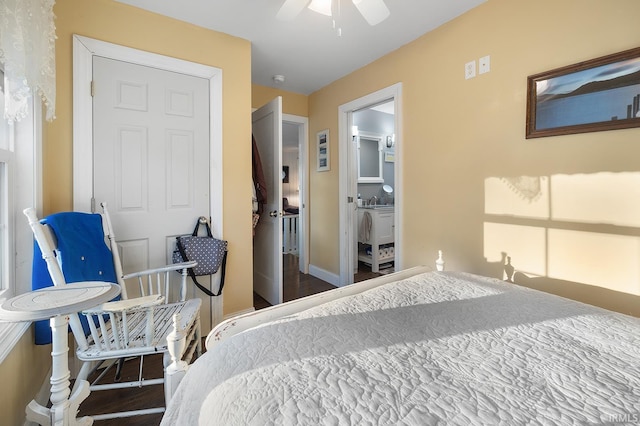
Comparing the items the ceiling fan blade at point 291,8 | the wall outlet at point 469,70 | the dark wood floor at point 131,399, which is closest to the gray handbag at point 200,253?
the dark wood floor at point 131,399

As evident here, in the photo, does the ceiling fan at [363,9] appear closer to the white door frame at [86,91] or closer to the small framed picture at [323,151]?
the white door frame at [86,91]

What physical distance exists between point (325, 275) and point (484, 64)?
107 inches

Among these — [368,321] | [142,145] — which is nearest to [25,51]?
[142,145]

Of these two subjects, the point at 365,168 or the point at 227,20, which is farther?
the point at 365,168

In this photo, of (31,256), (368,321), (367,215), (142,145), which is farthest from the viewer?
(367,215)

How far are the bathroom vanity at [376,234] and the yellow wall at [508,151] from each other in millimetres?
1333

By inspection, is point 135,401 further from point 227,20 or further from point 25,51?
point 227,20

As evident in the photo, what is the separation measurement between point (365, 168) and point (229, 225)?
2835 mm

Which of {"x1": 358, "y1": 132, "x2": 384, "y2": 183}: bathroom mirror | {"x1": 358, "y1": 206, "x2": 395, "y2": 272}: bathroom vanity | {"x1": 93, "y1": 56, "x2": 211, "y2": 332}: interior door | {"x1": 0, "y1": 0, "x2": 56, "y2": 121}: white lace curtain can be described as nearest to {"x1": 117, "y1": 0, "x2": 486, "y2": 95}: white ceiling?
{"x1": 93, "y1": 56, "x2": 211, "y2": 332}: interior door

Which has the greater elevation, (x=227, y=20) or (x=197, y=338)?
(x=227, y=20)

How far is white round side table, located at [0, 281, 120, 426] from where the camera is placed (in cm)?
89

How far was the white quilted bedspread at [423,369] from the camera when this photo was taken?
57 centimetres

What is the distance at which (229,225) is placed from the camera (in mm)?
2385

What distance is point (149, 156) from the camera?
2072 mm
